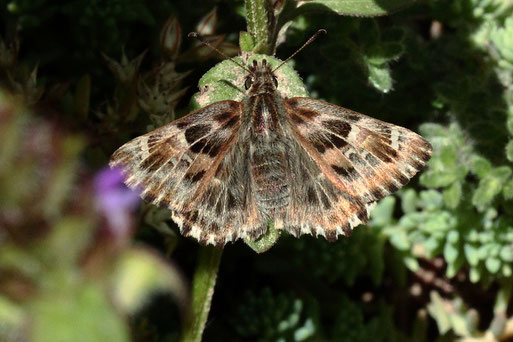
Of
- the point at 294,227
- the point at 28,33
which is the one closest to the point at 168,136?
the point at 294,227

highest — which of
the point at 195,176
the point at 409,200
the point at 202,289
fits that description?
the point at 195,176

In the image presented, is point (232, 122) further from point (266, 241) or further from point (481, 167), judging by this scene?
point (481, 167)

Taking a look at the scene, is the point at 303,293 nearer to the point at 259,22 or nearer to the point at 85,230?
the point at 259,22

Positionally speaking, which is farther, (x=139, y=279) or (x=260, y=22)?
(x=260, y=22)

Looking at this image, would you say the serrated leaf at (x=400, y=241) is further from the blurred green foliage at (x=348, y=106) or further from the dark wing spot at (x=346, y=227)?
the dark wing spot at (x=346, y=227)

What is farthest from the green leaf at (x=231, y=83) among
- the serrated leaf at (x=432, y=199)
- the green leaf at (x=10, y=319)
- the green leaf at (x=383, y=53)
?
the green leaf at (x=10, y=319)

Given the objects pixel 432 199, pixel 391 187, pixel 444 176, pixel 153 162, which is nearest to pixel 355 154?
pixel 391 187

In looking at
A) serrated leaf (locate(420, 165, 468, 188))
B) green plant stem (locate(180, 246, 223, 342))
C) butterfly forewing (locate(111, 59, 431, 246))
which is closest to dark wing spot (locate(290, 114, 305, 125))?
butterfly forewing (locate(111, 59, 431, 246))

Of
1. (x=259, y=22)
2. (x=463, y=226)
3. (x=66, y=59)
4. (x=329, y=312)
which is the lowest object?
(x=329, y=312)
